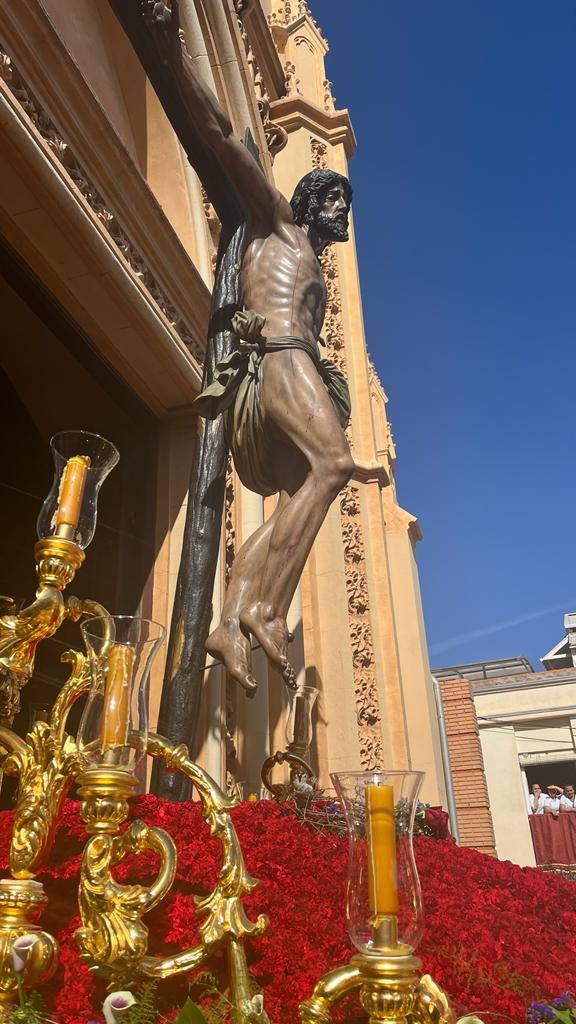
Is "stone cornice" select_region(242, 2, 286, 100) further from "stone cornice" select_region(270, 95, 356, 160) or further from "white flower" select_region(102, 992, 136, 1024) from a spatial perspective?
"white flower" select_region(102, 992, 136, 1024)

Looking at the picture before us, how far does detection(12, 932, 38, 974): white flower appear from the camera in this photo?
917 mm

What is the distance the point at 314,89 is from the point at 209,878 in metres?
8.71

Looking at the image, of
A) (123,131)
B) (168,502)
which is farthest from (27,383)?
(123,131)

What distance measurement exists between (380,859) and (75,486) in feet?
2.96

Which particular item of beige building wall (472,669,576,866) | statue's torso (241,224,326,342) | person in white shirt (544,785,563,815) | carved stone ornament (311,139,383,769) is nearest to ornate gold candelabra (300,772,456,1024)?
statue's torso (241,224,326,342)

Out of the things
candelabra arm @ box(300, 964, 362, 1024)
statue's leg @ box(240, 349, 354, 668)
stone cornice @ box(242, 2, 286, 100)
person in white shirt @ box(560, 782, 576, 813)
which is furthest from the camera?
person in white shirt @ box(560, 782, 576, 813)

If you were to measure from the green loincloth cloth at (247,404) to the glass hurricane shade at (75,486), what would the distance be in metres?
1.03

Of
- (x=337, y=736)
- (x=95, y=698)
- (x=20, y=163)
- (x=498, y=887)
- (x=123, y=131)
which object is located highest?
(x=123, y=131)

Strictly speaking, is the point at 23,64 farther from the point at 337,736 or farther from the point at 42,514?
the point at 337,736

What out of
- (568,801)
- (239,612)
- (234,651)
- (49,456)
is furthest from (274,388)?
(568,801)

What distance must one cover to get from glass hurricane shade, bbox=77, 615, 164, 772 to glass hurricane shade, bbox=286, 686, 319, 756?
157 centimetres

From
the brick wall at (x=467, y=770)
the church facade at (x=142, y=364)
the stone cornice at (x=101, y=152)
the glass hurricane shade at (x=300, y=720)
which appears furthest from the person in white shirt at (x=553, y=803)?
the glass hurricane shade at (x=300, y=720)

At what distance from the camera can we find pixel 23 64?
307cm

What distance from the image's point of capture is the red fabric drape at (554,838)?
15039mm
